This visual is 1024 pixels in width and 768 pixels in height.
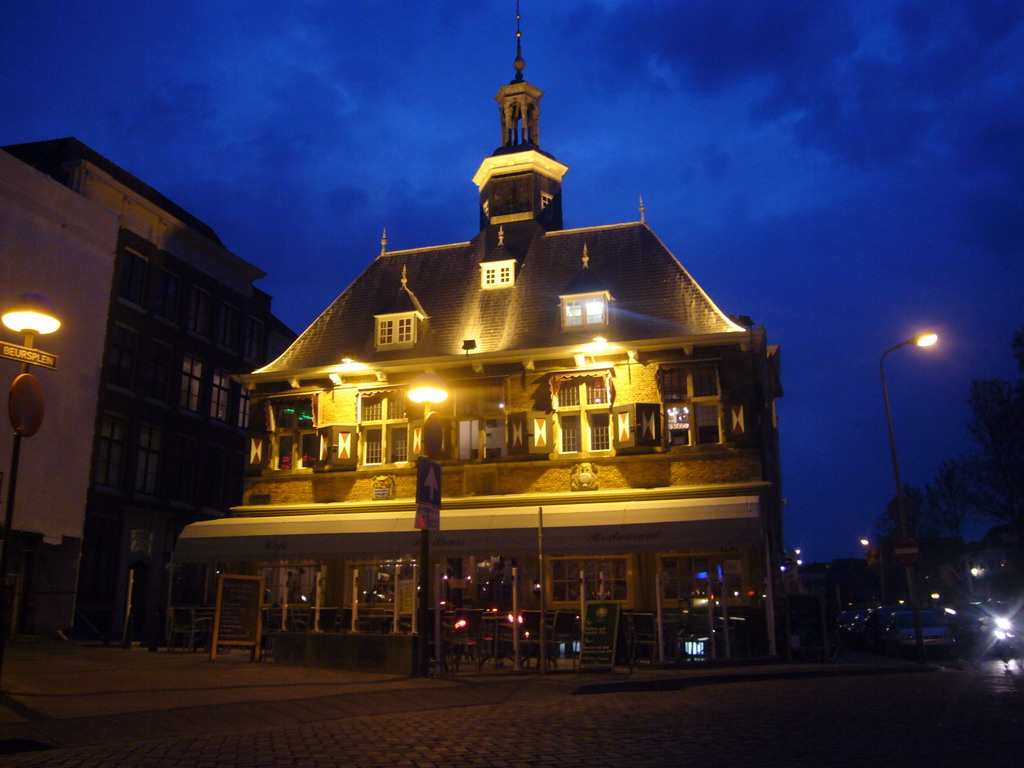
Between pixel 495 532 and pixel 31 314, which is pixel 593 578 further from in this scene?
pixel 31 314

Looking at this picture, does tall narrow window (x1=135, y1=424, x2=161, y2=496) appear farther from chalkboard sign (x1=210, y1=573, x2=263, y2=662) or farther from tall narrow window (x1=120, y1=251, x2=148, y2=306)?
chalkboard sign (x1=210, y1=573, x2=263, y2=662)

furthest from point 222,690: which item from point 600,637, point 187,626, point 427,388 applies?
point 187,626

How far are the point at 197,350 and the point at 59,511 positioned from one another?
8.84m

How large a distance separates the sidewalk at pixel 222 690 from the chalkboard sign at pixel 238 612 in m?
0.45

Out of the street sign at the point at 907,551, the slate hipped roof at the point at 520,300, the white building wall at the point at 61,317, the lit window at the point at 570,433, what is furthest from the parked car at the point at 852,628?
the white building wall at the point at 61,317

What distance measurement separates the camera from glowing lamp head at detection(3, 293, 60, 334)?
9984mm

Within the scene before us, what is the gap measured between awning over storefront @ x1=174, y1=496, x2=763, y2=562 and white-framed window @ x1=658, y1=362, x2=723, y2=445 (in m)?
1.54

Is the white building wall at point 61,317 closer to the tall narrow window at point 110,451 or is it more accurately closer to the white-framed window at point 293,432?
the tall narrow window at point 110,451

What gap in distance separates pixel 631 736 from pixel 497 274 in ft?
59.2

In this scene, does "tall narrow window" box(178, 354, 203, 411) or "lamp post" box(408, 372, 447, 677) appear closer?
"lamp post" box(408, 372, 447, 677)

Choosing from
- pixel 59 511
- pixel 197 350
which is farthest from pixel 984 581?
pixel 59 511

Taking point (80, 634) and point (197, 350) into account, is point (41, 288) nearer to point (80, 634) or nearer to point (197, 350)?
point (197, 350)

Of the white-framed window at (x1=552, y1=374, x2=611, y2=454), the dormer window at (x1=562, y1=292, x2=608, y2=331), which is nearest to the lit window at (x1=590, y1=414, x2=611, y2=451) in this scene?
the white-framed window at (x1=552, y1=374, x2=611, y2=454)

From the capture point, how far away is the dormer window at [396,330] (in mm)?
24500
